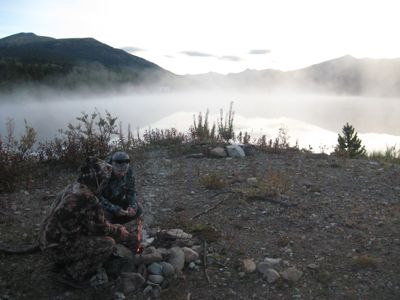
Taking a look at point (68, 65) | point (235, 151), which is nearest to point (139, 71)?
point (68, 65)

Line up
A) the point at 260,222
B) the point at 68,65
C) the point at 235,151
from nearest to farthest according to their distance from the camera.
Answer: the point at 260,222, the point at 235,151, the point at 68,65

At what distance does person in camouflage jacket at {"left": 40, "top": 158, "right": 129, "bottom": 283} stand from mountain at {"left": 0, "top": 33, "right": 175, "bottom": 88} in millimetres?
57303

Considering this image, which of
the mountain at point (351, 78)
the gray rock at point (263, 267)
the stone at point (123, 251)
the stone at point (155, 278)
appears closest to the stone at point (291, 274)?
the gray rock at point (263, 267)

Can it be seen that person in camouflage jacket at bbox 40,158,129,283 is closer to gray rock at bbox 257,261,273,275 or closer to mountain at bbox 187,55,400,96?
gray rock at bbox 257,261,273,275

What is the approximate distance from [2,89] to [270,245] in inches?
2229

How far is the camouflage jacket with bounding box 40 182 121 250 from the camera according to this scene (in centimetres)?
437

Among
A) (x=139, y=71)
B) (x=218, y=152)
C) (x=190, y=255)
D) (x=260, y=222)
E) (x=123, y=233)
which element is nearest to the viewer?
(x=123, y=233)

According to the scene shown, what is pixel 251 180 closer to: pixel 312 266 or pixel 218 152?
pixel 218 152

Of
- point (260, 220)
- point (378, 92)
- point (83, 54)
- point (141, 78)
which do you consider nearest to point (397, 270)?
point (260, 220)

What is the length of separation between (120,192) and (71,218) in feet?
4.71

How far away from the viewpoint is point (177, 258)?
534 cm

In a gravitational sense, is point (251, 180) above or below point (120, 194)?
below

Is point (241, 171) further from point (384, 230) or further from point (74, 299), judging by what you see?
point (74, 299)

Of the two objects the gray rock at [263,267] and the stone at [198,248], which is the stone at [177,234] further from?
the gray rock at [263,267]
